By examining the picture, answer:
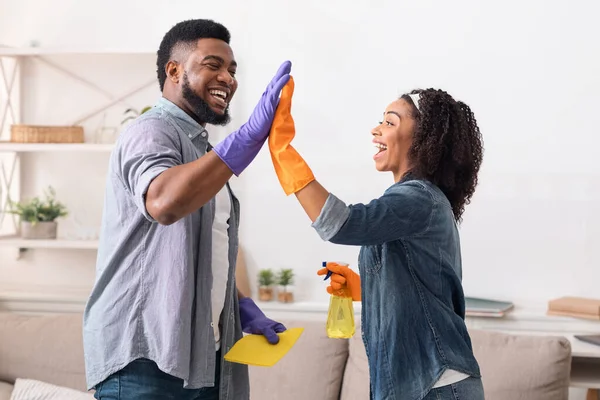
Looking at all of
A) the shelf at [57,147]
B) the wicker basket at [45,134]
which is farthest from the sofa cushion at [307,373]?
the wicker basket at [45,134]

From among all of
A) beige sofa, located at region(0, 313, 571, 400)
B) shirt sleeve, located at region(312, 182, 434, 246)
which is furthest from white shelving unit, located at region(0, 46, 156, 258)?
shirt sleeve, located at region(312, 182, 434, 246)

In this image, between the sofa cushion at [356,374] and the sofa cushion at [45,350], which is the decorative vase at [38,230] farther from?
the sofa cushion at [356,374]

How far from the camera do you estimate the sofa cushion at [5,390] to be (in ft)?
9.36

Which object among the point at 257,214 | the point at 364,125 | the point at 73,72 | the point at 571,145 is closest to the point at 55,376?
the point at 257,214

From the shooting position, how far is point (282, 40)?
3223 mm

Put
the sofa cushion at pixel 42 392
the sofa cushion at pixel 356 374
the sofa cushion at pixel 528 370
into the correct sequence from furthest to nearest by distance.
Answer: the sofa cushion at pixel 42 392
the sofa cushion at pixel 356 374
the sofa cushion at pixel 528 370

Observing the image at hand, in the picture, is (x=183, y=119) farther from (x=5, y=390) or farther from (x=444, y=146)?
(x=5, y=390)

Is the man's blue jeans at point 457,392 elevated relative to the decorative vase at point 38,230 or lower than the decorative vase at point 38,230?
lower

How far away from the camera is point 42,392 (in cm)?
279

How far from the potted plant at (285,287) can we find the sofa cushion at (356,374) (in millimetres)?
476

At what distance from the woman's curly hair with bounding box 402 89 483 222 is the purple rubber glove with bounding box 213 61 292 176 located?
33 centimetres

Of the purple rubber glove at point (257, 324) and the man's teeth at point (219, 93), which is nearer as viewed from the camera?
the man's teeth at point (219, 93)

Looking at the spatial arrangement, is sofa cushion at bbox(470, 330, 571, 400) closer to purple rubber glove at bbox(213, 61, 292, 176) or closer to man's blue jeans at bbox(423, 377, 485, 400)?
man's blue jeans at bbox(423, 377, 485, 400)

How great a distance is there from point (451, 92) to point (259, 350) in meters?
1.65
